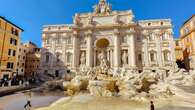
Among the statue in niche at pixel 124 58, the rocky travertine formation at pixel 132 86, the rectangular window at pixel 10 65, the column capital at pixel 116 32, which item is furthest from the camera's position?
the column capital at pixel 116 32

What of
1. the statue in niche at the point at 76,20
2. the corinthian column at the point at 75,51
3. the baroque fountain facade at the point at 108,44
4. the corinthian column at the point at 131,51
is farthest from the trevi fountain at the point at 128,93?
the statue in niche at the point at 76,20

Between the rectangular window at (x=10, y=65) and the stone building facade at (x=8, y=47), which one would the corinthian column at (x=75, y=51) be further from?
the rectangular window at (x=10, y=65)

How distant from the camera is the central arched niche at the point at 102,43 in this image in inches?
1577

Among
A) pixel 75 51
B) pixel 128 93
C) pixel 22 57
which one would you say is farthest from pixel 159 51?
pixel 22 57

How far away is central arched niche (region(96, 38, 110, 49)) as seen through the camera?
4007 centimetres

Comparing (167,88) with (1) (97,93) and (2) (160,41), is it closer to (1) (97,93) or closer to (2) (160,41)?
(1) (97,93)

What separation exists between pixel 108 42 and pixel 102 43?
2066 mm

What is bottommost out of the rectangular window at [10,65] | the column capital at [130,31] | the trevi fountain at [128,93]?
the trevi fountain at [128,93]

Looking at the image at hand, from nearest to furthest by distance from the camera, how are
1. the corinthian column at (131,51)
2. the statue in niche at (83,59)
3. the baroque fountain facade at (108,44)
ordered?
the corinthian column at (131,51), the baroque fountain facade at (108,44), the statue in niche at (83,59)

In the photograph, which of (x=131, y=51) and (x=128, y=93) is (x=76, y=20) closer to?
(x=131, y=51)

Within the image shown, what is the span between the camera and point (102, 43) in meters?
41.2

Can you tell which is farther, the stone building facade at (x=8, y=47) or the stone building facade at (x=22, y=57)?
the stone building facade at (x=22, y=57)

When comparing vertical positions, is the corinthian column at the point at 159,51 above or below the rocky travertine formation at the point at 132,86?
above

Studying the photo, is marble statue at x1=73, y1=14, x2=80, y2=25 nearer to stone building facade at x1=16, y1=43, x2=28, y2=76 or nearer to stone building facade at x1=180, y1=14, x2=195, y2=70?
stone building facade at x1=16, y1=43, x2=28, y2=76
